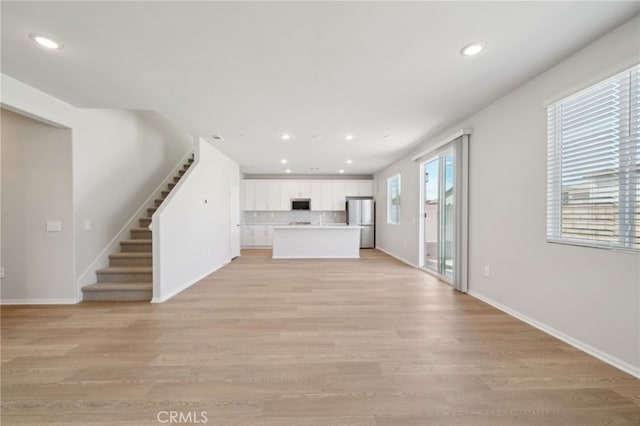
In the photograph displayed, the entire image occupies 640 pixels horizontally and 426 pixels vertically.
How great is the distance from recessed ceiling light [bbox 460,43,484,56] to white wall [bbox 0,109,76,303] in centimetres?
460

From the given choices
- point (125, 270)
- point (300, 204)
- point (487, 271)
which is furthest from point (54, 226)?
point (300, 204)

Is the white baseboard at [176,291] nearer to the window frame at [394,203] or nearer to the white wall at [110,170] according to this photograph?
the white wall at [110,170]

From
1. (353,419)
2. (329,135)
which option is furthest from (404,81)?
(353,419)

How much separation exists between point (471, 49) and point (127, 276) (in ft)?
16.2

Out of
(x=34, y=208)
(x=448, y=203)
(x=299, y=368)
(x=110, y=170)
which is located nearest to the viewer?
(x=299, y=368)

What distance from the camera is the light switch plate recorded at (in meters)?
3.18

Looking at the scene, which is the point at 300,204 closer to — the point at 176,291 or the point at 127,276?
the point at 176,291

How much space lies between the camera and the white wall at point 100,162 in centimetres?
288

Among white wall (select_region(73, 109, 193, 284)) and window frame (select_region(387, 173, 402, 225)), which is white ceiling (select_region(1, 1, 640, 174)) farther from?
window frame (select_region(387, 173, 402, 225))

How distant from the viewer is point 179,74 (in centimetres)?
243

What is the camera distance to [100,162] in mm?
3668

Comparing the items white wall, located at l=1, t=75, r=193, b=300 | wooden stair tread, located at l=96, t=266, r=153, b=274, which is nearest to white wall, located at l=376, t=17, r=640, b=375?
wooden stair tread, located at l=96, t=266, r=153, b=274

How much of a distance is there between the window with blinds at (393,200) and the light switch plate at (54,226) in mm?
6460

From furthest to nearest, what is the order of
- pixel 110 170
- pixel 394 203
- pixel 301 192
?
1. pixel 301 192
2. pixel 394 203
3. pixel 110 170
